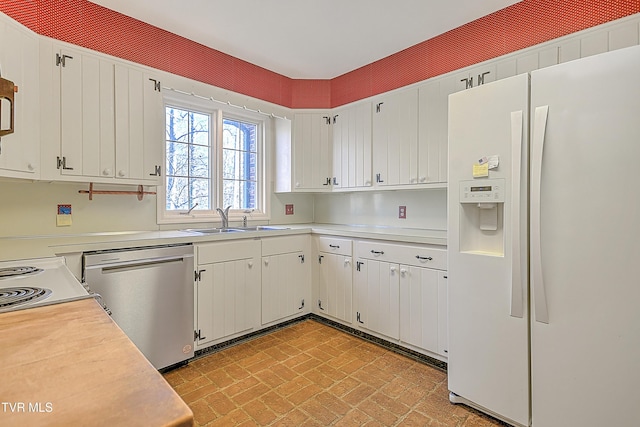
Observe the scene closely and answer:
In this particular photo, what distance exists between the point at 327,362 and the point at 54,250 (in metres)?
1.90

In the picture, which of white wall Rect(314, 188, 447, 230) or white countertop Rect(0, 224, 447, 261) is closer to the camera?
white countertop Rect(0, 224, 447, 261)

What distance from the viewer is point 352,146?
3.37m

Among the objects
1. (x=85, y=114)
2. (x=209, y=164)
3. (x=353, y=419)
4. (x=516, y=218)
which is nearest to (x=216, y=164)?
(x=209, y=164)

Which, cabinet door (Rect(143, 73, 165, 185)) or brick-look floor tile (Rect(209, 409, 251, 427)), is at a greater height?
cabinet door (Rect(143, 73, 165, 185))

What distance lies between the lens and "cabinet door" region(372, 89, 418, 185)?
285cm

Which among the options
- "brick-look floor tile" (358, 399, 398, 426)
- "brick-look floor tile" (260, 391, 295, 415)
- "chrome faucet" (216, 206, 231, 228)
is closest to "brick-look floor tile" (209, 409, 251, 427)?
"brick-look floor tile" (260, 391, 295, 415)

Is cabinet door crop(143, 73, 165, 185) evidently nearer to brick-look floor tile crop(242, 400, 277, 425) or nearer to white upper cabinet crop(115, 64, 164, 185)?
white upper cabinet crop(115, 64, 164, 185)

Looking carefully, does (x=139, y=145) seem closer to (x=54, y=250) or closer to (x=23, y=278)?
(x=54, y=250)

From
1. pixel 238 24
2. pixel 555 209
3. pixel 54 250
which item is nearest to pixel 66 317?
pixel 54 250

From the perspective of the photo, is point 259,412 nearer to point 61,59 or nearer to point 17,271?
point 17,271

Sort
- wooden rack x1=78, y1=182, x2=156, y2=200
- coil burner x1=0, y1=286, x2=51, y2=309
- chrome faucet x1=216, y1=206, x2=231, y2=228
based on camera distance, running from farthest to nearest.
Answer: chrome faucet x1=216, y1=206, x2=231, y2=228 → wooden rack x1=78, y1=182, x2=156, y2=200 → coil burner x1=0, y1=286, x2=51, y2=309

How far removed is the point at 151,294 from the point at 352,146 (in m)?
2.26

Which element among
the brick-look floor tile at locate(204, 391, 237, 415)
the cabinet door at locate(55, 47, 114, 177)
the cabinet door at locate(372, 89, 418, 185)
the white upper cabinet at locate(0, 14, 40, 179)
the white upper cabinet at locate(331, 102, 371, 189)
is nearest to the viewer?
the white upper cabinet at locate(0, 14, 40, 179)

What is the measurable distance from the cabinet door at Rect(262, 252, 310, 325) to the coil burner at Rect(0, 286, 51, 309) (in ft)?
5.93
